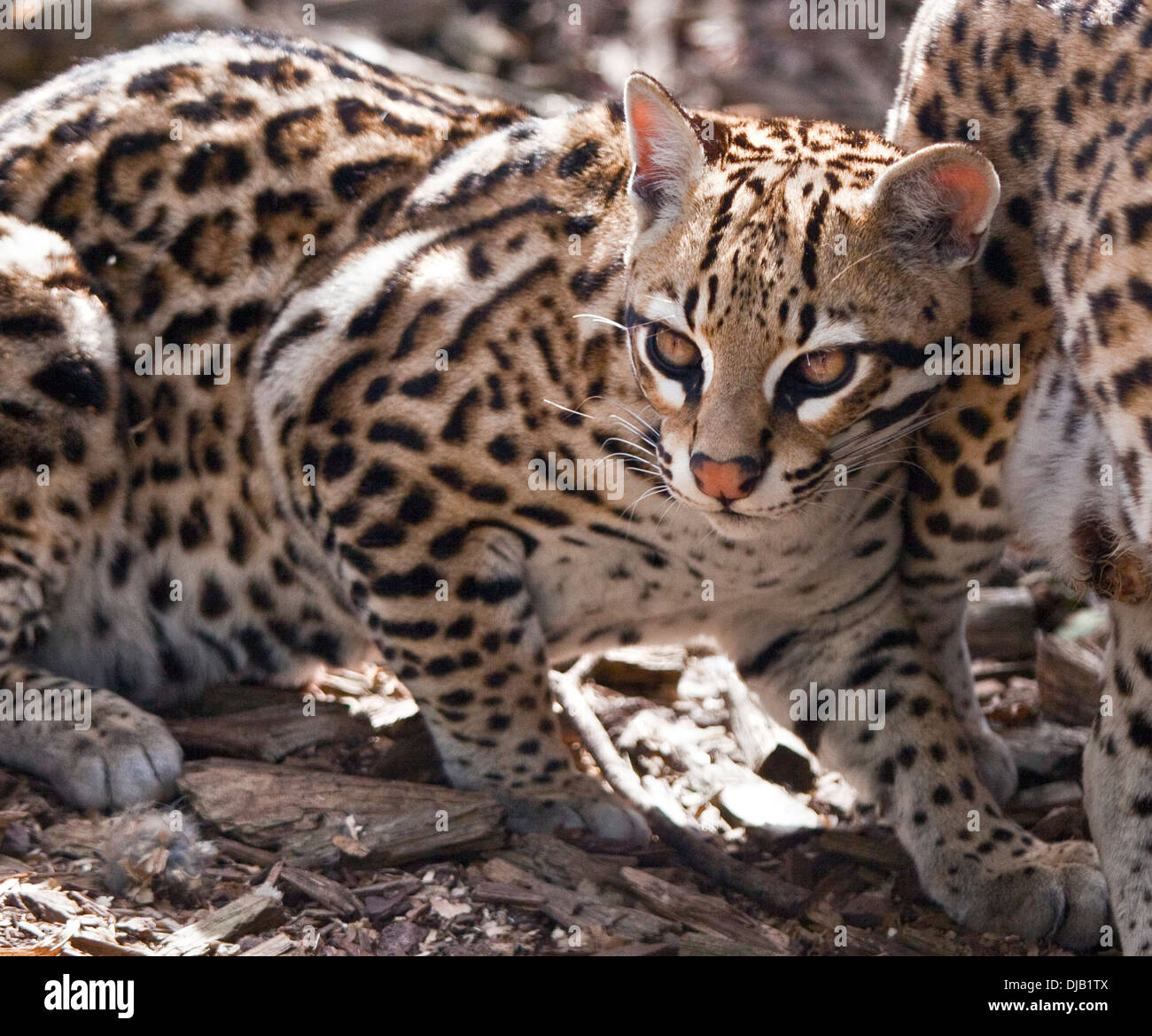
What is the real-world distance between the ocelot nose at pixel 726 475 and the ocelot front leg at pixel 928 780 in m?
1.26

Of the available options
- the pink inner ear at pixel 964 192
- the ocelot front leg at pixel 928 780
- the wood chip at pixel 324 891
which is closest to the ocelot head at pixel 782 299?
the pink inner ear at pixel 964 192

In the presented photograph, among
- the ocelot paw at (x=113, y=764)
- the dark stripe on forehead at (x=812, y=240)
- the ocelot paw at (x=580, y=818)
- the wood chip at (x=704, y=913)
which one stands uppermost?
the dark stripe on forehead at (x=812, y=240)

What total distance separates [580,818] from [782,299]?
1955mm

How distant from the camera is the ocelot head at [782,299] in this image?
169 inches

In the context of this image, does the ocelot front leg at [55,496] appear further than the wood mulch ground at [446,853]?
Yes

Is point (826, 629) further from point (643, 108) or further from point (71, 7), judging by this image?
point (71, 7)

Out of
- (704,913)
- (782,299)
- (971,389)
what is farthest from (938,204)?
(704,913)

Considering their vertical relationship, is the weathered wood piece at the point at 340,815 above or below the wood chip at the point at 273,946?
above

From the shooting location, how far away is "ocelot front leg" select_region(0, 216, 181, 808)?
5.25 m

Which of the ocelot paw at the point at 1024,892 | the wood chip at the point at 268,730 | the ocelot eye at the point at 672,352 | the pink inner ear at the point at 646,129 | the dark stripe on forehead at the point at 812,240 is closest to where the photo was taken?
the dark stripe on forehead at the point at 812,240

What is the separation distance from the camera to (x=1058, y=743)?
592 cm

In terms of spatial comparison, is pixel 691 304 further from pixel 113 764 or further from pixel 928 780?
pixel 113 764

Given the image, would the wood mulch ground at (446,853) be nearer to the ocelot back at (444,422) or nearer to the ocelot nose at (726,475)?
the ocelot back at (444,422)

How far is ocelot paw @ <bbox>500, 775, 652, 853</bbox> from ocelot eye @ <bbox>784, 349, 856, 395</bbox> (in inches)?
67.5
